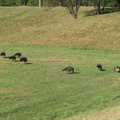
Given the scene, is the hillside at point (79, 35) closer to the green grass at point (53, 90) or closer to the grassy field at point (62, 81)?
the grassy field at point (62, 81)

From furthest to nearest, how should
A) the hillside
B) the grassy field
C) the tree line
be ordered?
the tree line < the hillside < the grassy field

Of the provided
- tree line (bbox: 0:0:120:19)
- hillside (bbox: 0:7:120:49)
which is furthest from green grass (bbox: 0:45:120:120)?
tree line (bbox: 0:0:120:19)

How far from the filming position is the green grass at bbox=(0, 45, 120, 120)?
1444cm

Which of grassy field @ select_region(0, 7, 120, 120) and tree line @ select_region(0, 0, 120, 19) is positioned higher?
tree line @ select_region(0, 0, 120, 19)

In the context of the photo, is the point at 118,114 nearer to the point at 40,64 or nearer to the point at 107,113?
the point at 107,113

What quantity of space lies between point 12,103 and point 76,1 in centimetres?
4879

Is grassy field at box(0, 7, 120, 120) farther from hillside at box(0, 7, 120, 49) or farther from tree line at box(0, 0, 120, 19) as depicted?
tree line at box(0, 0, 120, 19)

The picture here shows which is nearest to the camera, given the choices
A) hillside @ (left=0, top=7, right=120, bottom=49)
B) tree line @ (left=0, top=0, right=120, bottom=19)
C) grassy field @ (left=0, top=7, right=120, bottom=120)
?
grassy field @ (left=0, top=7, right=120, bottom=120)

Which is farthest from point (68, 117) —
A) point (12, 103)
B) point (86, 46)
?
point (86, 46)

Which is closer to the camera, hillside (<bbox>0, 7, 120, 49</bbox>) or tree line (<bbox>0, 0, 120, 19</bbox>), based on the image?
hillside (<bbox>0, 7, 120, 49</bbox>)

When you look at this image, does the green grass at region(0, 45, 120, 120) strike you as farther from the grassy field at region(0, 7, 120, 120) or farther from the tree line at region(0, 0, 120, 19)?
the tree line at region(0, 0, 120, 19)

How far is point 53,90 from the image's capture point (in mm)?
18062

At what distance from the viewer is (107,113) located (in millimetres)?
13508

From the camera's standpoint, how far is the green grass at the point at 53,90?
14.4 m
